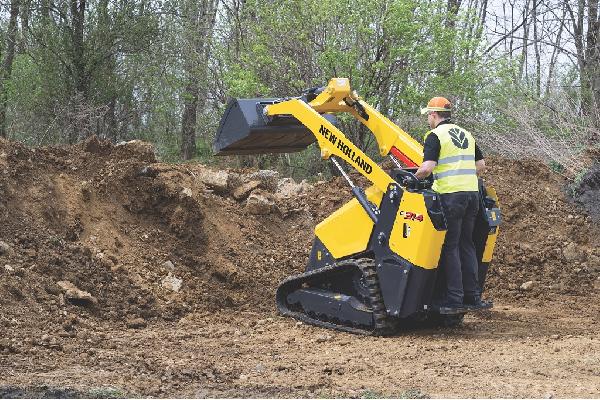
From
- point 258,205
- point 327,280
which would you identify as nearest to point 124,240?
point 258,205

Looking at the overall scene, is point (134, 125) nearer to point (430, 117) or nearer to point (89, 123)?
point (89, 123)

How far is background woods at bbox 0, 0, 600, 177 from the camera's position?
15188mm

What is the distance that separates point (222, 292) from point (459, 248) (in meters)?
2.85

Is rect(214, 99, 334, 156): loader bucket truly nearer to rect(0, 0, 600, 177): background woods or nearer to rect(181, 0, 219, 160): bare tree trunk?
rect(0, 0, 600, 177): background woods

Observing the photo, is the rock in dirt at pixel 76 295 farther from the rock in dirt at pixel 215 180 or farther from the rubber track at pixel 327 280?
the rock in dirt at pixel 215 180

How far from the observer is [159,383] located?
5.96 m

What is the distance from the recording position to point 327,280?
344 inches

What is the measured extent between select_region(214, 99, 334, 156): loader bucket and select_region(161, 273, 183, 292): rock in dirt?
4.68 feet

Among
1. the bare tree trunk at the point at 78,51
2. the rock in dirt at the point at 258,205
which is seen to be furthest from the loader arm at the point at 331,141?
the bare tree trunk at the point at 78,51

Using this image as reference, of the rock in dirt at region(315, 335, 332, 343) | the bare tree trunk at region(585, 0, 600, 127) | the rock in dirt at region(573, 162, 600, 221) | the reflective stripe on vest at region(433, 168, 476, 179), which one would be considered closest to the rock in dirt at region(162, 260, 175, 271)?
the rock in dirt at region(315, 335, 332, 343)

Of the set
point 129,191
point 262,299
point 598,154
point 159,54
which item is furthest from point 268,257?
point 159,54

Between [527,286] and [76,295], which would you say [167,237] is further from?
[527,286]

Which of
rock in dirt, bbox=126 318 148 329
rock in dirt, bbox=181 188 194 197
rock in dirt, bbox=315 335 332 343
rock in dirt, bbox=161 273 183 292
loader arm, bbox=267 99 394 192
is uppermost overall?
loader arm, bbox=267 99 394 192

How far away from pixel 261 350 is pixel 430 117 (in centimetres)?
260
